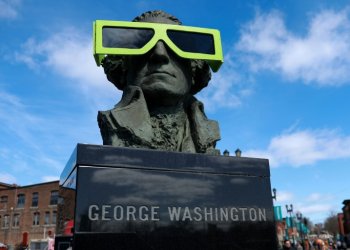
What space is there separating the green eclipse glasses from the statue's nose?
7cm

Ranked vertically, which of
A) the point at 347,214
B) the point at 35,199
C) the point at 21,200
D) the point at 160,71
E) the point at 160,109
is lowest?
the point at 160,109

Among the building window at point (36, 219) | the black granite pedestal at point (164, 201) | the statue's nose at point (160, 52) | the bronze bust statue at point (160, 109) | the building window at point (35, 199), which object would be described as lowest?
the black granite pedestal at point (164, 201)

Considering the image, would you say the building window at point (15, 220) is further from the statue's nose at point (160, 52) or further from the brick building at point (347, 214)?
the brick building at point (347, 214)

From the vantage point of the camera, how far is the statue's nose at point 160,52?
11.3 ft

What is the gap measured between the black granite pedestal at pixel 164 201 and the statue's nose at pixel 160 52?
1.21 meters

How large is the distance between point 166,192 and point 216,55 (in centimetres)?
153

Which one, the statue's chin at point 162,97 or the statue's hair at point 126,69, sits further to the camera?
the statue's hair at point 126,69

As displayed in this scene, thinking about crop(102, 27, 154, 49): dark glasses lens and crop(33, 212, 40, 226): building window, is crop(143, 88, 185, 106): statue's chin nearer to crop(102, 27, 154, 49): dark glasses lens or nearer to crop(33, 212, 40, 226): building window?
crop(102, 27, 154, 49): dark glasses lens

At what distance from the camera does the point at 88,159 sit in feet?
7.84

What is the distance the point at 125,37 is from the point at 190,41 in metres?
0.60

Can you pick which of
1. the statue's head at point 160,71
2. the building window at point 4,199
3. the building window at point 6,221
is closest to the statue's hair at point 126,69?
the statue's head at point 160,71

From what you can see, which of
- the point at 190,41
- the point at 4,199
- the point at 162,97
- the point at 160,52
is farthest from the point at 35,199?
the point at 190,41

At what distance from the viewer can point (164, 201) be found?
2480 millimetres

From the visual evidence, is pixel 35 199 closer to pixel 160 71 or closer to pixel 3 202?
pixel 3 202
